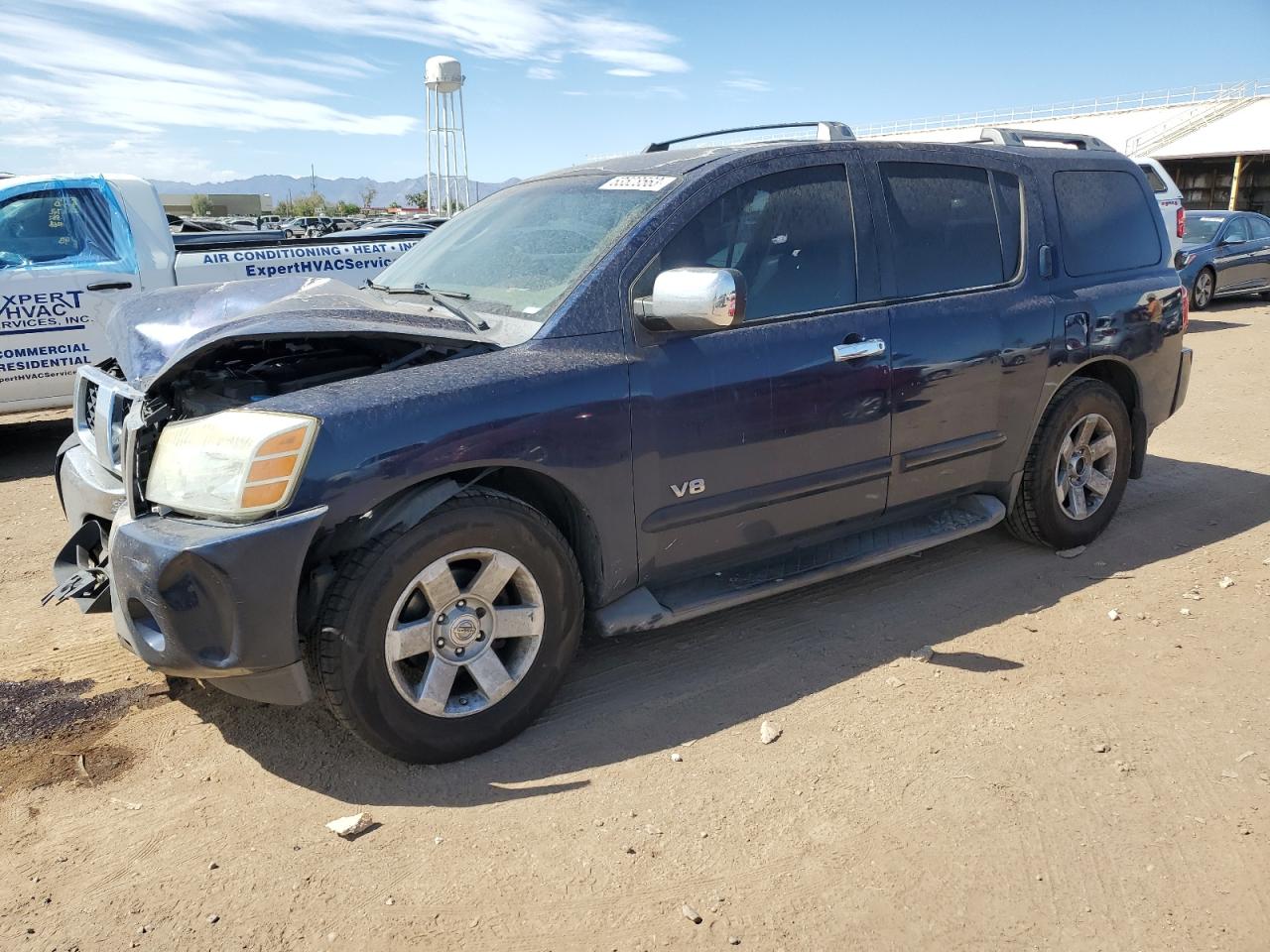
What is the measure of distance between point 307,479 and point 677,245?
1.55 metres

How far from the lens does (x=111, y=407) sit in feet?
11.1

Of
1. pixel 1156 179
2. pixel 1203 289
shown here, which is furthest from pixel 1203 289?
pixel 1156 179

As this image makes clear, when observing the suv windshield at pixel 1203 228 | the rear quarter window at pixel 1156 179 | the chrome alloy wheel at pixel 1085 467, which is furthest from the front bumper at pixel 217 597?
the suv windshield at pixel 1203 228

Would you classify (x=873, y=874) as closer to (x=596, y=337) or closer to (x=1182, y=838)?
(x=1182, y=838)

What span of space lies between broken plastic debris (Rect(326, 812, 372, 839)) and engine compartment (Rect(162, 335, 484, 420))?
1288 mm

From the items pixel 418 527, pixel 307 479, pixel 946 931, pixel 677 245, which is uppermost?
pixel 677 245

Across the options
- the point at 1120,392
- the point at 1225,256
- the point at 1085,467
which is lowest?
the point at 1085,467

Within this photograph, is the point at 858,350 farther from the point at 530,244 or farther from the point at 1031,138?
the point at 1031,138

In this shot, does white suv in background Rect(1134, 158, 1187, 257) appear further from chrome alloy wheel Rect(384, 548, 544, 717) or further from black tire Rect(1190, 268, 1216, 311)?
chrome alloy wheel Rect(384, 548, 544, 717)

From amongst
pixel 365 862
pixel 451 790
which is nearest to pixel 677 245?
pixel 451 790

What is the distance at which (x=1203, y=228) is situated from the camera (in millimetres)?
15727

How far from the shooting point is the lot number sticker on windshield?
12.2 feet

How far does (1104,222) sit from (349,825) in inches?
173

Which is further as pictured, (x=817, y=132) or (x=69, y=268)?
(x=69, y=268)
